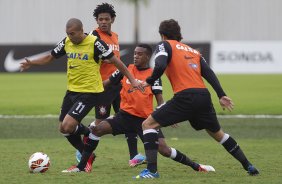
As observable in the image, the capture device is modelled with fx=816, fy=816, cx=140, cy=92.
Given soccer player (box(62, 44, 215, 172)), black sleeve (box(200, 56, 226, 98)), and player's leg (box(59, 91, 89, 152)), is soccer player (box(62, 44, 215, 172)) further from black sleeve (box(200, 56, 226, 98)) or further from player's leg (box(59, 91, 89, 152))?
black sleeve (box(200, 56, 226, 98))

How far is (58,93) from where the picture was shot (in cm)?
2917

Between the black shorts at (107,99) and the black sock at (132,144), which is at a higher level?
the black shorts at (107,99)

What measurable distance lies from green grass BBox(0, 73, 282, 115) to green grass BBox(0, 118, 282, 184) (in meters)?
3.12

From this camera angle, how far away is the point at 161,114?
412 inches

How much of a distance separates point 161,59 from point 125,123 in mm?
1701

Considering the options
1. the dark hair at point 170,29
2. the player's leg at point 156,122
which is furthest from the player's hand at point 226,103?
the dark hair at point 170,29

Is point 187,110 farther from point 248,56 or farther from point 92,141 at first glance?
point 248,56

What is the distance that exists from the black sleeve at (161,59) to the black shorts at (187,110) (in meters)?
0.42

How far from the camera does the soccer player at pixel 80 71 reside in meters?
11.4

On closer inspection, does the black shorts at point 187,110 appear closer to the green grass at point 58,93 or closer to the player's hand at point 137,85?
the player's hand at point 137,85

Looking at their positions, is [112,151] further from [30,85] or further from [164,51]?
[30,85]

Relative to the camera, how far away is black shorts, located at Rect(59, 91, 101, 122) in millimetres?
11445

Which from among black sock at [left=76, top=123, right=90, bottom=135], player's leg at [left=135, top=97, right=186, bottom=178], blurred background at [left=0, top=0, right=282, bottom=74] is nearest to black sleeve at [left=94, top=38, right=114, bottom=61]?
black sock at [left=76, top=123, right=90, bottom=135]

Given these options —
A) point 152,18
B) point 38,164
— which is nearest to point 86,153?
point 38,164
